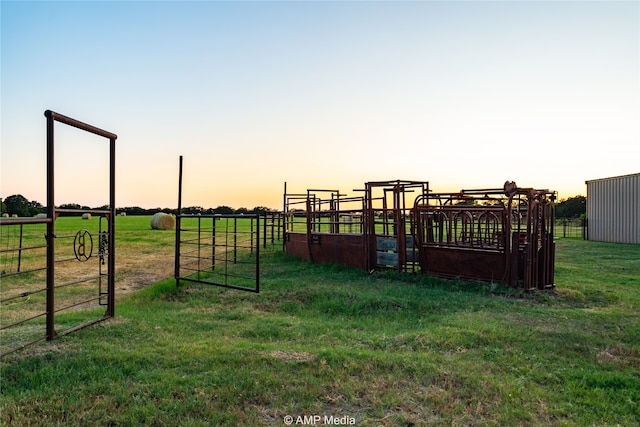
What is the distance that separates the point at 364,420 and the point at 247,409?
0.92 metres

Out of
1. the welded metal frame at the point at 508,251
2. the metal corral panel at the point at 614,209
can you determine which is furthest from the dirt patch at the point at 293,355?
the metal corral panel at the point at 614,209

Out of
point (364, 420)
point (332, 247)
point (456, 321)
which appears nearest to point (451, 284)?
point (456, 321)

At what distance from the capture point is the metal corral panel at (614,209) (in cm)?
2139

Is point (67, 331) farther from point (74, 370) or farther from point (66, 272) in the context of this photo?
point (66, 272)

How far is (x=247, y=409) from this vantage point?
3465 millimetres

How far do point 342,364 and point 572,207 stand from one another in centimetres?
5545

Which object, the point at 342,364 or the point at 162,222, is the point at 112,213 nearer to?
the point at 342,364

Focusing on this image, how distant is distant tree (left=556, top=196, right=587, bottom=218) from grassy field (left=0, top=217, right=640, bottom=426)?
160ft

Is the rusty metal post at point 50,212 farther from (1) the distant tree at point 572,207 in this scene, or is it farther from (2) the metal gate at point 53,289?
(1) the distant tree at point 572,207

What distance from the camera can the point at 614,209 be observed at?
22.7m

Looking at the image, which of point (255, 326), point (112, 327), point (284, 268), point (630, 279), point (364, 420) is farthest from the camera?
point (284, 268)

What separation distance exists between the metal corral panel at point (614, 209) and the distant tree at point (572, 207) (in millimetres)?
28195

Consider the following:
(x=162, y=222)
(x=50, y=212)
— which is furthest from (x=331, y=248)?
(x=162, y=222)

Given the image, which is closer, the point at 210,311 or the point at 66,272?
the point at 210,311
